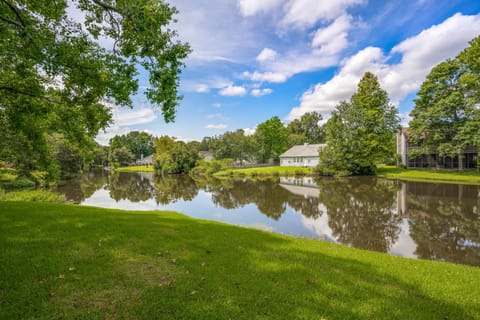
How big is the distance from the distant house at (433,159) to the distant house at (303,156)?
12830mm

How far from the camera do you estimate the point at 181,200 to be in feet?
66.0

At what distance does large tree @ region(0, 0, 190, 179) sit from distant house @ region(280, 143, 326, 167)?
44.4 metres

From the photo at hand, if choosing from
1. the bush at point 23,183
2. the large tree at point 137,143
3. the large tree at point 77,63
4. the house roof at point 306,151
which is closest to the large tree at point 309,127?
the house roof at point 306,151

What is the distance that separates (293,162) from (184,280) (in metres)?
50.8

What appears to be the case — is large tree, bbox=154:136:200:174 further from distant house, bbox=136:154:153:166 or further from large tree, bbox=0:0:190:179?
large tree, bbox=0:0:190:179

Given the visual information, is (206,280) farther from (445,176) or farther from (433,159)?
(433,159)

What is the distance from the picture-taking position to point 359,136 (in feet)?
115

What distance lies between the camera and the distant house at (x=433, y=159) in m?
30.8

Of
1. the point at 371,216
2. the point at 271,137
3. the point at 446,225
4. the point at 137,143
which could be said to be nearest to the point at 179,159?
the point at 271,137

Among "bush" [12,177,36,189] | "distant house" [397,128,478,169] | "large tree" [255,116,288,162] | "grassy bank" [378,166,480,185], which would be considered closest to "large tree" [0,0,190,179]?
"bush" [12,177,36,189]

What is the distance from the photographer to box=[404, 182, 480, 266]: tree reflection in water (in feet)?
26.7

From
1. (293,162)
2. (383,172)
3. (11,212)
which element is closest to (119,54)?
(11,212)

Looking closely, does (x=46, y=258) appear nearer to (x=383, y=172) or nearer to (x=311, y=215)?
(x=311, y=215)

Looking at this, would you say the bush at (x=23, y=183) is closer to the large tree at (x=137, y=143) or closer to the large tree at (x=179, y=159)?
the large tree at (x=179, y=159)
